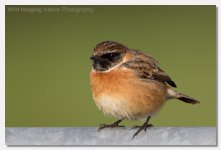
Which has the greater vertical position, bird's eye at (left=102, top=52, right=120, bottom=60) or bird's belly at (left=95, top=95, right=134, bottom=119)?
bird's eye at (left=102, top=52, right=120, bottom=60)

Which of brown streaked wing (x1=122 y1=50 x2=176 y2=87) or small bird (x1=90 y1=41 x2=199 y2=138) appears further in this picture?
brown streaked wing (x1=122 y1=50 x2=176 y2=87)

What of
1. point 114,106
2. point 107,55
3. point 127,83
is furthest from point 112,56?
point 114,106

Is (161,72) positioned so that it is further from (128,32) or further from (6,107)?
(6,107)

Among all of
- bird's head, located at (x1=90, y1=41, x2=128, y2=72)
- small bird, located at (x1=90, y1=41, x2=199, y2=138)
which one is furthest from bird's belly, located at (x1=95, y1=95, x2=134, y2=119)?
bird's head, located at (x1=90, y1=41, x2=128, y2=72)

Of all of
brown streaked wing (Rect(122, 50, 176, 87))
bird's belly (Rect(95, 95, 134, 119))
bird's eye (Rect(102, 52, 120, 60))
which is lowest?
bird's belly (Rect(95, 95, 134, 119))

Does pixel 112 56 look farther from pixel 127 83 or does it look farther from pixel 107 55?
pixel 127 83

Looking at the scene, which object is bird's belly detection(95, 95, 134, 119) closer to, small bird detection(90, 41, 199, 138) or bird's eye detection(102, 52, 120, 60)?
small bird detection(90, 41, 199, 138)

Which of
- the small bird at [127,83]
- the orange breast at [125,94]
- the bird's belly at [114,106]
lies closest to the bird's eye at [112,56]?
the small bird at [127,83]
